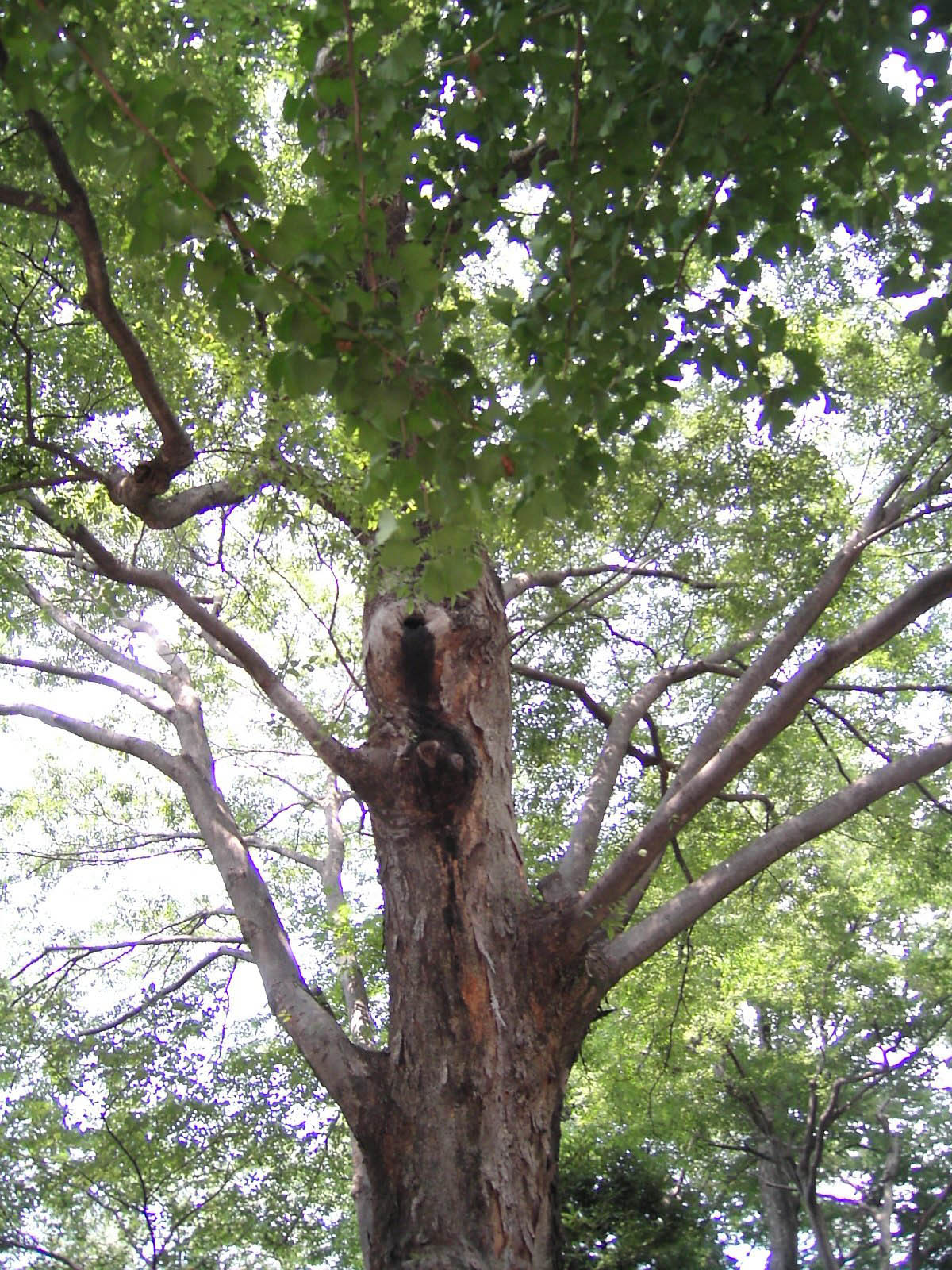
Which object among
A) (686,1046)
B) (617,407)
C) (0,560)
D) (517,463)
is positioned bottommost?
(517,463)

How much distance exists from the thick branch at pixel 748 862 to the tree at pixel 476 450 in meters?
0.02

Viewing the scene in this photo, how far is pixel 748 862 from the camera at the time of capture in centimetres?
442

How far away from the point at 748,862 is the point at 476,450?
2555mm

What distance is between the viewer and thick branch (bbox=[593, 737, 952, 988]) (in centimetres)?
439

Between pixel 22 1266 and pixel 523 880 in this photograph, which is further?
pixel 22 1266

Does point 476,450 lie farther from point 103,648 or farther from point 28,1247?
point 28,1247

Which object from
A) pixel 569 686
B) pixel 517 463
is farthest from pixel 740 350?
pixel 569 686

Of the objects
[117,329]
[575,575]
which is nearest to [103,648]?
[575,575]

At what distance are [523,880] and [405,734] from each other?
2.72 ft

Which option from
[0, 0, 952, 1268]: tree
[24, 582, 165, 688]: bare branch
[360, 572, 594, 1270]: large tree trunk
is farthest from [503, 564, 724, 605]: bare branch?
[24, 582, 165, 688]: bare branch

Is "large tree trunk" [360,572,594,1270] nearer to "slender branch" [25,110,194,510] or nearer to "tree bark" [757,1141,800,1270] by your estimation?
"slender branch" [25,110,194,510]

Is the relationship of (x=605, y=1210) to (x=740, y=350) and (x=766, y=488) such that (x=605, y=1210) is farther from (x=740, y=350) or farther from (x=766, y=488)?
(x=740, y=350)

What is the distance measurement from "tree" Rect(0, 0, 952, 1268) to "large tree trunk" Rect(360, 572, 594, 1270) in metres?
0.02

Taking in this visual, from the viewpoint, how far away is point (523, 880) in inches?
182
